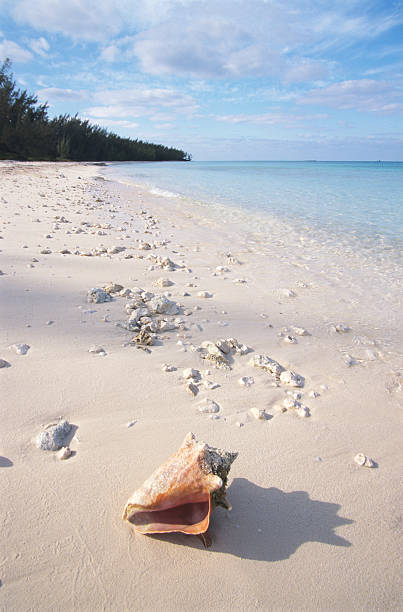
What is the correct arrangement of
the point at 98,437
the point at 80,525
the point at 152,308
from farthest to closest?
the point at 152,308, the point at 98,437, the point at 80,525

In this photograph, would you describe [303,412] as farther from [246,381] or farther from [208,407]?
[208,407]

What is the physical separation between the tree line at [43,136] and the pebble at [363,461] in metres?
37.5

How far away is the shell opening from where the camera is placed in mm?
1238

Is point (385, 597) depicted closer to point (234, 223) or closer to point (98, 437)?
point (98, 437)

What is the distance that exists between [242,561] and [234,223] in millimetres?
8269

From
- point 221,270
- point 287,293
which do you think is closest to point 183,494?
point 287,293

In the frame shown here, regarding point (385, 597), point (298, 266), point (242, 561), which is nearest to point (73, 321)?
point (242, 561)

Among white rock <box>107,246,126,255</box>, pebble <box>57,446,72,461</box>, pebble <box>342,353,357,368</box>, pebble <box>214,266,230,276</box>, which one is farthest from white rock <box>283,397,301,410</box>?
white rock <box>107,246,126,255</box>

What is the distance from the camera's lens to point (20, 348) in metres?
2.42

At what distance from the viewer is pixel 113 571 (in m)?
1.20

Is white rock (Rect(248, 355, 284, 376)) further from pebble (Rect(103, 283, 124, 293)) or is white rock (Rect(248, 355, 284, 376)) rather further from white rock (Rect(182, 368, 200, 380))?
pebble (Rect(103, 283, 124, 293))

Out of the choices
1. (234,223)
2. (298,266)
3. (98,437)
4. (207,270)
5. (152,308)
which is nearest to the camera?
(98,437)

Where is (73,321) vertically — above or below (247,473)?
above

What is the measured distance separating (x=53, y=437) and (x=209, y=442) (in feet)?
2.57
